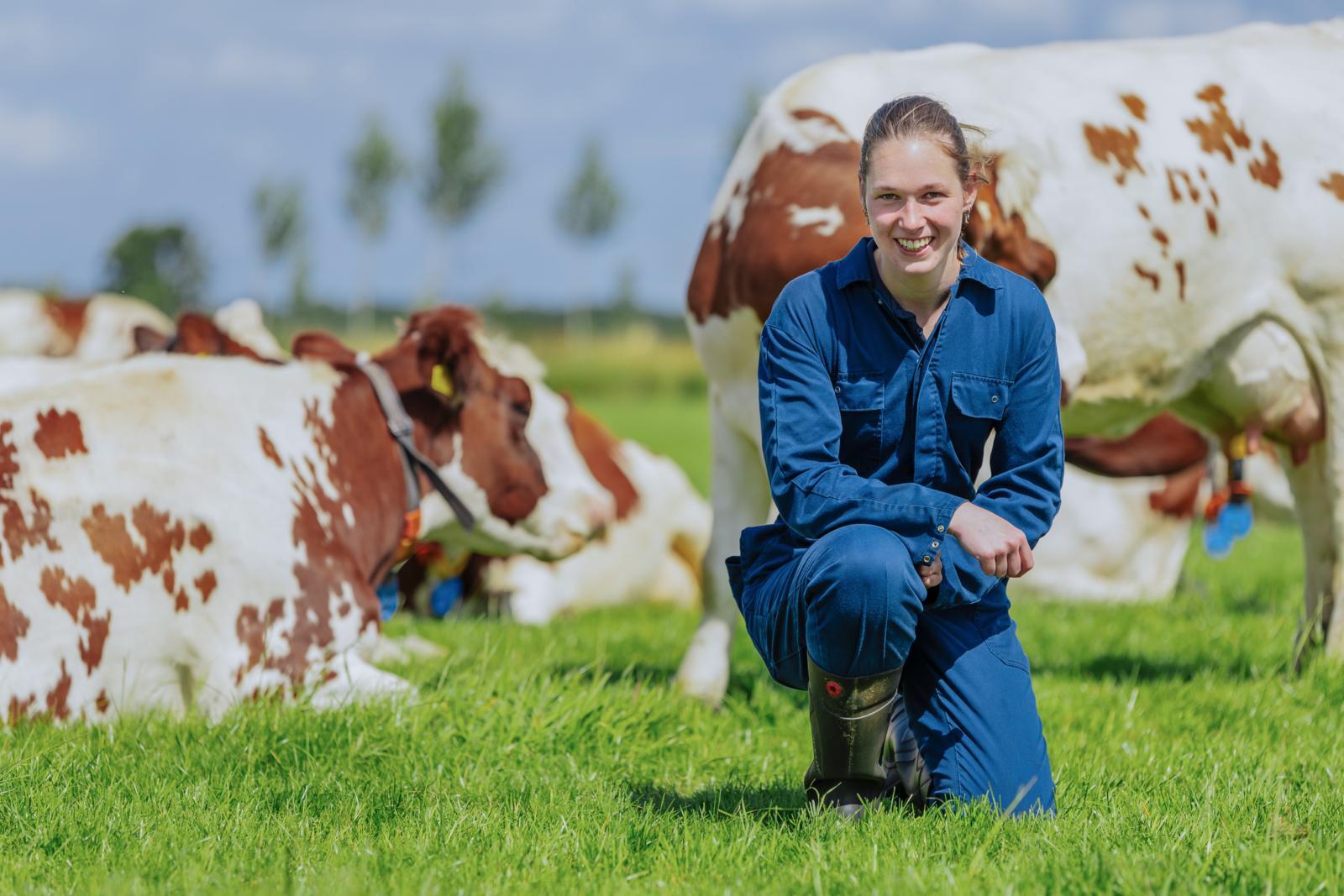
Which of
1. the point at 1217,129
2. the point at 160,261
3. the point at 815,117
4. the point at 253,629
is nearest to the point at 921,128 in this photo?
the point at 815,117

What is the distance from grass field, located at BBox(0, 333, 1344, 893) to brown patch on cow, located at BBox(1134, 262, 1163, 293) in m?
1.38

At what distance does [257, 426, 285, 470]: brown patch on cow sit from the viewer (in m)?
A: 4.89

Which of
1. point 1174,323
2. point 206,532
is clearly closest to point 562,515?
point 206,532

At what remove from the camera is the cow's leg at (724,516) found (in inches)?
202

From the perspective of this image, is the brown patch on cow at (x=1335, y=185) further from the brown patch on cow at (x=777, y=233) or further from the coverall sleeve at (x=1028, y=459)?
the coverall sleeve at (x=1028, y=459)

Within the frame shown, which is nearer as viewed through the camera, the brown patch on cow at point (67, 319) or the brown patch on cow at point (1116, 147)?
the brown patch on cow at point (1116, 147)

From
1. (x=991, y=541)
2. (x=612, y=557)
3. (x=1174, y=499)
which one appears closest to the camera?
(x=991, y=541)

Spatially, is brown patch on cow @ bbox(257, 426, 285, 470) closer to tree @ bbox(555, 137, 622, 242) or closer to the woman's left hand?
the woman's left hand

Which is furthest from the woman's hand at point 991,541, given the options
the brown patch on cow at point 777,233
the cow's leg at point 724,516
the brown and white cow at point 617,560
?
the brown and white cow at point 617,560

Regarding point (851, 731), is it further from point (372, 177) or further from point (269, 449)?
point (372, 177)

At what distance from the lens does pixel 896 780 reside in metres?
3.52

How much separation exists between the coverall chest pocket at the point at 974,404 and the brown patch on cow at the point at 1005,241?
139cm

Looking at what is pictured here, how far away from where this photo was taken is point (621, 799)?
3.62 metres

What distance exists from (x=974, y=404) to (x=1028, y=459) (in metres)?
0.18
